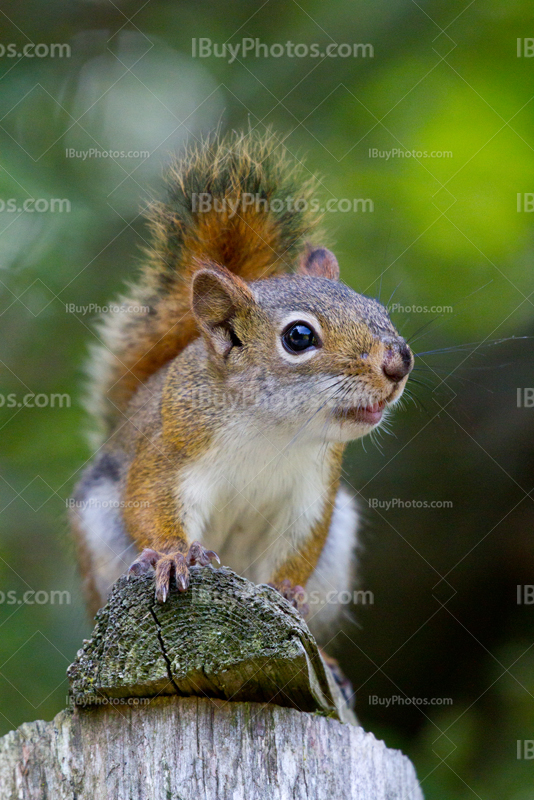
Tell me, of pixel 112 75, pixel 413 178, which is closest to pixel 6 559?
pixel 112 75

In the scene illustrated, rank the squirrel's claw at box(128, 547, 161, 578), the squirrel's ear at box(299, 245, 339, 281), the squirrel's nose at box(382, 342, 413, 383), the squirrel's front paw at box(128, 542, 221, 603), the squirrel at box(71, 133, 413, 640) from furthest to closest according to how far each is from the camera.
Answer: the squirrel's ear at box(299, 245, 339, 281)
the squirrel at box(71, 133, 413, 640)
the squirrel's nose at box(382, 342, 413, 383)
the squirrel's claw at box(128, 547, 161, 578)
the squirrel's front paw at box(128, 542, 221, 603)

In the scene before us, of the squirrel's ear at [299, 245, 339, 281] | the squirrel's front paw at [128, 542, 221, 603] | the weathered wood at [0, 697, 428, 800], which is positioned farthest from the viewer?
the squirrel's ear at [299, 245, 339, 281]

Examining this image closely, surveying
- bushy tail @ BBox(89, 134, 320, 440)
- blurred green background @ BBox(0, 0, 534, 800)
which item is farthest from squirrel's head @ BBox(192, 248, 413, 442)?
blurred green background @ BBox(0, 0, 534, 800)

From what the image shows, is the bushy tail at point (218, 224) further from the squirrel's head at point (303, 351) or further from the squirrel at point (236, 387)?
the squirrel's head at point (303, 351)

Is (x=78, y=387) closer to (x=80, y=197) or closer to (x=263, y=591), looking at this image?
(x=80, y=197)

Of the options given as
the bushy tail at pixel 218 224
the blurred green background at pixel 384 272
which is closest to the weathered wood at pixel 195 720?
the bushy tail at pixel 218 224

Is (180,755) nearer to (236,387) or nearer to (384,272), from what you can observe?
(236,387)

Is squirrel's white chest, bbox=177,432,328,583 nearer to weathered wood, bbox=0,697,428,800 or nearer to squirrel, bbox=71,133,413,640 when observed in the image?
squirrel, bbox=71,133,413,640
